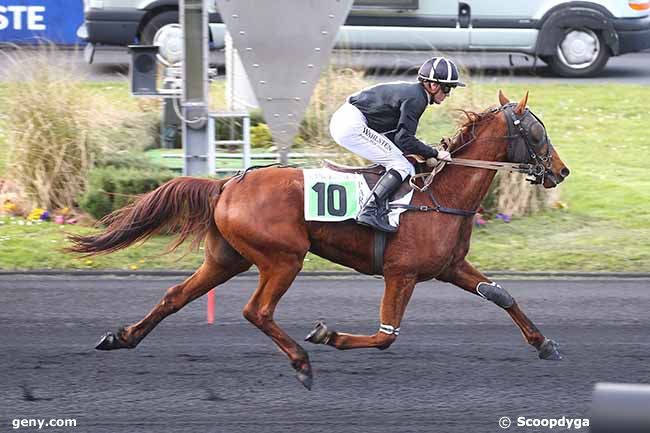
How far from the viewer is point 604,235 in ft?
36.0

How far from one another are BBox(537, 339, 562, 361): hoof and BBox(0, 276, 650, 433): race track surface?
54 mm

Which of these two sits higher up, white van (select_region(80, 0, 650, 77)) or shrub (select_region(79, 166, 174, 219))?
white van (select_region(80, 0, 650, 77))

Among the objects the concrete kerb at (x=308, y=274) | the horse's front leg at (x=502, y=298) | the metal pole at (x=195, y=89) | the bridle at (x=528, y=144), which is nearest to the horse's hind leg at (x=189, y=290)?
the horse's front leg at (x=502, y=298)

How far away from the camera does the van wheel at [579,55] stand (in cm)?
1730

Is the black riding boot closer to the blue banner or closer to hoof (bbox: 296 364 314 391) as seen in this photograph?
hoof (bbox: 296 364 314 391)

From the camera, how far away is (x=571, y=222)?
11352 mm

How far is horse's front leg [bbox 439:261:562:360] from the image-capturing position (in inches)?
277

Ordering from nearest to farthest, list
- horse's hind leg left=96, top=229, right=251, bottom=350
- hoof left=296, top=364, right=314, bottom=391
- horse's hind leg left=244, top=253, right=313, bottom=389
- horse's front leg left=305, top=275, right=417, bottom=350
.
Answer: hoof left=296, top=364, right=314, bottom=391 < horse's hind leg left=244, top=253, right=313, bottom=389 < horse's front leg left=305, top=275, right=417, bottom=350 < horse's hind leg left=96, top=229, right=251, bottom=350

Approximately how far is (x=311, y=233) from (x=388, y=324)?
74cm

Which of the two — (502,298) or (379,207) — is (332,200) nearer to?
(379,207)

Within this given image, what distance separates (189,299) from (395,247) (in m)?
1.33

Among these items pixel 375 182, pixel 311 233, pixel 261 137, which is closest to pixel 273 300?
pixel 311 233

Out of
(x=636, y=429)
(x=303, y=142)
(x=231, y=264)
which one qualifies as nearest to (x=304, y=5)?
(x=303, y=142)

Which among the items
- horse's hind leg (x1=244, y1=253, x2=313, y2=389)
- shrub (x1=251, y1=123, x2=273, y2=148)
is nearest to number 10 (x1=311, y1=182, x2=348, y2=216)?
horse's hind leg (x1=244, y1=253, x2=313, y2=389)
